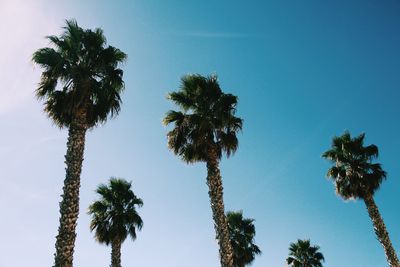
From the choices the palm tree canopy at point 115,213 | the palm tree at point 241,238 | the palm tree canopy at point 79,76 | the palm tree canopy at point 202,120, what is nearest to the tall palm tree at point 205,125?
the palm tree canopy at point 202,120

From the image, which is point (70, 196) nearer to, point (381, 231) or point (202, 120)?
point (202, 120)

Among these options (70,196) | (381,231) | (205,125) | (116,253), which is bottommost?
(70,196)

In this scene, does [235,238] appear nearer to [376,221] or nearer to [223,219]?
[376,221]

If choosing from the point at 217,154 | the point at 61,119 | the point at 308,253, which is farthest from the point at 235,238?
the point at 61,119

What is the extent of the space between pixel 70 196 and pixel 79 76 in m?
6.13

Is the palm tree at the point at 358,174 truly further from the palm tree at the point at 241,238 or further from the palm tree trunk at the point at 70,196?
the palm tree trunk at the point at 70,196

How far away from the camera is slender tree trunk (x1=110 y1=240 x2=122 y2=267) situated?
23864 mm

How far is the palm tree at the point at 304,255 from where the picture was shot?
3594cm

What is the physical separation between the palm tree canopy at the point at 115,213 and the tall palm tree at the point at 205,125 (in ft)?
30.1

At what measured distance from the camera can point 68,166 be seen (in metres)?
14.9

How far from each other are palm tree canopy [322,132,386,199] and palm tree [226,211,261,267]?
9879mm

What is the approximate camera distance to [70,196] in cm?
1405

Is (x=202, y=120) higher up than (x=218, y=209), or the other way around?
(x=202, y=120)

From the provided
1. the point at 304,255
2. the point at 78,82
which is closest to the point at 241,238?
the point at 304,255
